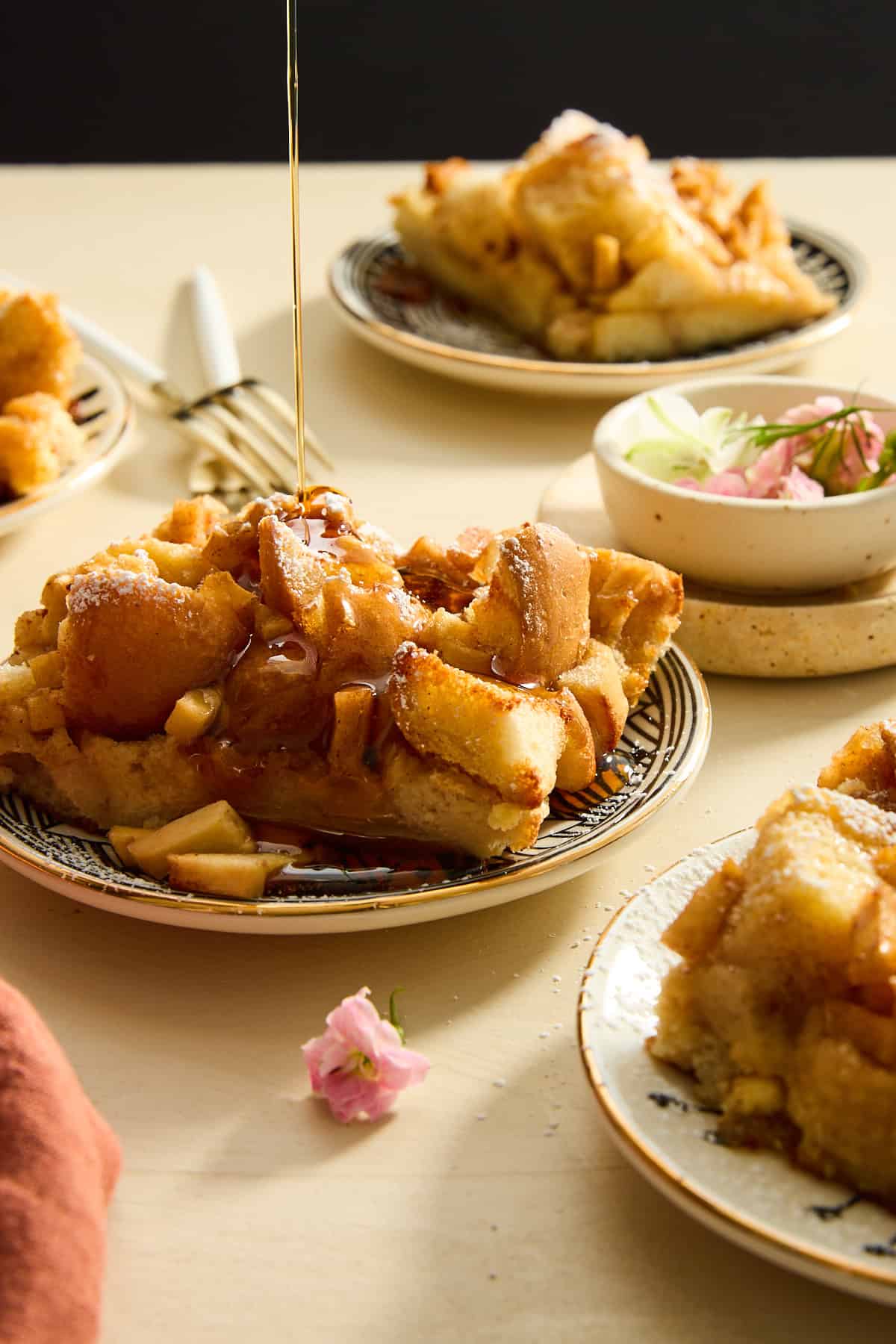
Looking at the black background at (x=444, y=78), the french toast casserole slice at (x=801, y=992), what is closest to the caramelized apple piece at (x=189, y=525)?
the french toast casserole slice at (x=801, y=992)

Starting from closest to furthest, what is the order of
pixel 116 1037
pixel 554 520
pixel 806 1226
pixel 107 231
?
pixel 806 1226 → pixel 116 1037 → pixel 554 520 → pixel 107 231

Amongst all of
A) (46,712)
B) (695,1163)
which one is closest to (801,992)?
(695,1163)

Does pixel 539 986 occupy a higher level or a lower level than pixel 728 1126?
lower

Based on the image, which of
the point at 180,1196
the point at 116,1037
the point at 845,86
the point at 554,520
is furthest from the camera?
the point at 845,86

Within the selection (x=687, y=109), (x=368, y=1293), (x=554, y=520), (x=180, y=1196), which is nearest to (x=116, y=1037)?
(x=180, y=1196)

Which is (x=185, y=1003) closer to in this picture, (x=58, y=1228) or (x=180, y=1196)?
(x=180, y=1196)

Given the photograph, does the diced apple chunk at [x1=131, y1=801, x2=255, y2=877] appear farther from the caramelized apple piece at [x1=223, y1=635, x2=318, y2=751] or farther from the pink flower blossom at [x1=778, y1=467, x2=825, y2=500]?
the pink flower blossom at [x1=778, y1=467, x2=825, y2=500]
